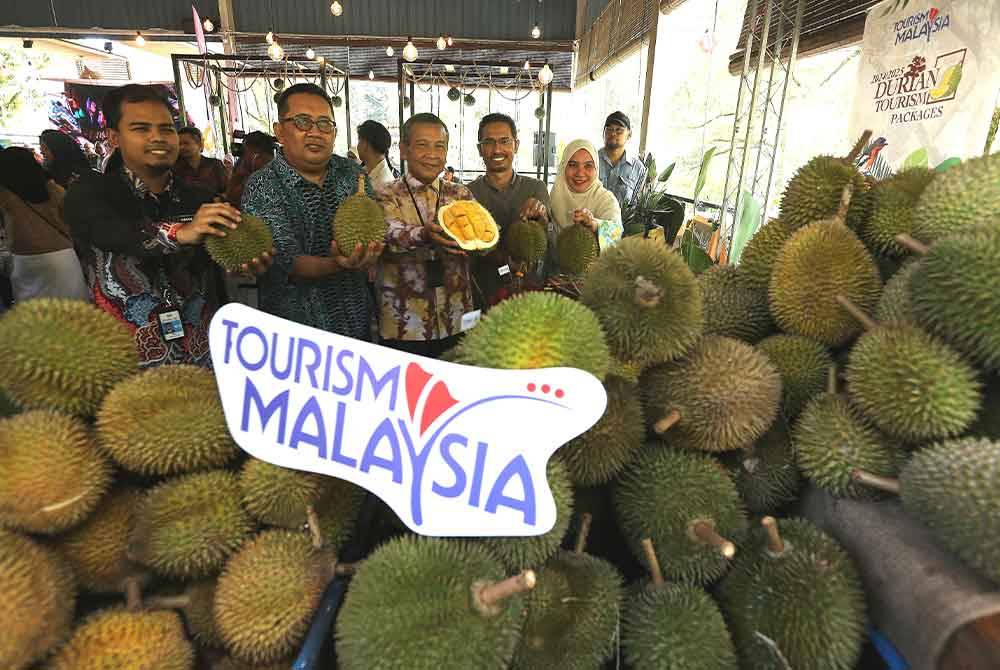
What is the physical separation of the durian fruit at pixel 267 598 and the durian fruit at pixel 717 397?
764 millimetres

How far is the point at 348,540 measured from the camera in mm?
1143

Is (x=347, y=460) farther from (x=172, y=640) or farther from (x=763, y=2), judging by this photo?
(x=763, y=2)

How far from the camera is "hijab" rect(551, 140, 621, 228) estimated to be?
12.6 feet

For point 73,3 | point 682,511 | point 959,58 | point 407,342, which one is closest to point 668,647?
point 682,511

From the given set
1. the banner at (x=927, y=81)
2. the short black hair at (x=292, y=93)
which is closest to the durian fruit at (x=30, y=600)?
the short black hair at (x=292, y=93)

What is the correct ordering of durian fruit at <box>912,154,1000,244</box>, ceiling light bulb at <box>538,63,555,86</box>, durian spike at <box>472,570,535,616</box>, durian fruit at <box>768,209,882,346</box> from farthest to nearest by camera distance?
ceiling light bulb at <box>538,63,555,86</box>, durian fruit at <box>768,209,882,346</box>, durian fruit at <box>912,154,1000,244</box>, durian spike at <box>472,570,535,616</box>

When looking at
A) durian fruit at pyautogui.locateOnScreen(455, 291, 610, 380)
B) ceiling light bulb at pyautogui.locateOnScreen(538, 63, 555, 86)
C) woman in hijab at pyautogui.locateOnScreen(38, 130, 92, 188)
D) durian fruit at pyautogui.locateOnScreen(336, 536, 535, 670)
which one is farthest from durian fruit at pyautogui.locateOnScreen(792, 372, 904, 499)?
woman in hijab at pyautogui.locateOnScreen(38, 130, 92, 188)

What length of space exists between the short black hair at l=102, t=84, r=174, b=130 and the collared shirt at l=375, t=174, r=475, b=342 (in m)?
1.10

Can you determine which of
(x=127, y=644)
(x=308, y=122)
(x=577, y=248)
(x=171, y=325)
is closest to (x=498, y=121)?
(x=577, y=248)

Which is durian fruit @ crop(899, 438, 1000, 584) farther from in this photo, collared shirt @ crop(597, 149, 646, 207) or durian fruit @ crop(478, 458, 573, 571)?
collared shirt @ crop(597, 149, 646, 207)

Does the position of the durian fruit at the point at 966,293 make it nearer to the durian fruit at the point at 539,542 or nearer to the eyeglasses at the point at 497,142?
the durian fruit at the point at 539,542

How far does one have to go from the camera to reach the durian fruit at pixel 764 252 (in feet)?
5.15

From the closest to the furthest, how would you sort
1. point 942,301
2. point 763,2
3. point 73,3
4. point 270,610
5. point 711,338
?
point 270,610
point 942,301
point 711,338
point 763,2
point 73,3

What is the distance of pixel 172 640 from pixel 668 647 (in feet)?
2.90
